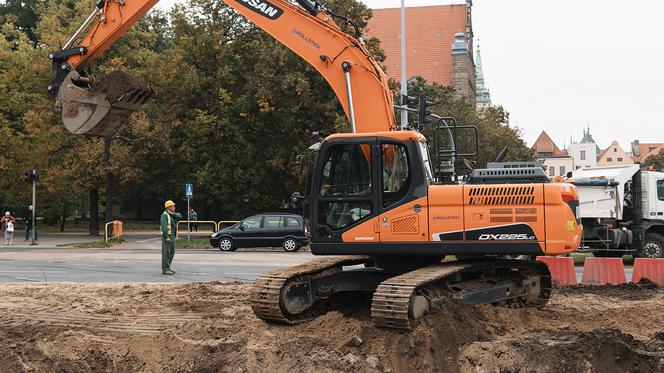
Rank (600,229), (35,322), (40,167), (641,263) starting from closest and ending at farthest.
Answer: (35,322) < (641,263) < (600,229) < (40,167)

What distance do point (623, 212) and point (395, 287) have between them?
15.3m

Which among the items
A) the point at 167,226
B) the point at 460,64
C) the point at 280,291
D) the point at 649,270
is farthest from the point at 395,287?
the point at 460,64

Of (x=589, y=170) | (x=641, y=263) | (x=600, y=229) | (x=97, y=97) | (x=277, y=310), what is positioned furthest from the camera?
(x=589, y=170)

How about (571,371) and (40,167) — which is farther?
(40,167)

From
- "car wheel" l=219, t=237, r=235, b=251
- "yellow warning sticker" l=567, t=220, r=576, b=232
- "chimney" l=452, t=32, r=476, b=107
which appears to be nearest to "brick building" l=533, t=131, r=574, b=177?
"chimney" l=452, t=32, r=476, b=107

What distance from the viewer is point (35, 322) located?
9.59 metres

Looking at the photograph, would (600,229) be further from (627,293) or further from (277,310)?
(277,310)

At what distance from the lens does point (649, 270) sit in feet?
→ 48.1

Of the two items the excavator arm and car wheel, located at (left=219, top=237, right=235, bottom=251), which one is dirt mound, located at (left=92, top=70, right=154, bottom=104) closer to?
the excavator arm

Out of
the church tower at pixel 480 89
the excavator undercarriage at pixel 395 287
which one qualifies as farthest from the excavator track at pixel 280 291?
the church tower at pixel 480 89

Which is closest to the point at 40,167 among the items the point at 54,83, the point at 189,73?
the point at 189,73

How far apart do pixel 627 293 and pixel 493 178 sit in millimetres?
5391

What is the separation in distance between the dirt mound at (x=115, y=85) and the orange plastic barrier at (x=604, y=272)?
9552 mm

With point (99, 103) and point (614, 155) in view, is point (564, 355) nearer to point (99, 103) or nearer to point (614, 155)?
point (99, 103)
